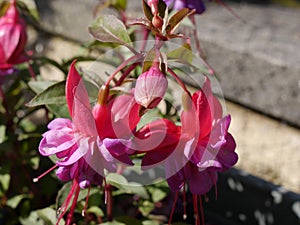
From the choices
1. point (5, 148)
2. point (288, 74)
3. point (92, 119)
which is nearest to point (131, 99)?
point (92, 119)

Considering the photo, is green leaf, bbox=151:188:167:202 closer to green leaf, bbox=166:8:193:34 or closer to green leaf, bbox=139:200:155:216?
green leaf, bbox=139:200:155:216

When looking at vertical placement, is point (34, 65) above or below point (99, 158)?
below

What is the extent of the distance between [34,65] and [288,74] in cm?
78

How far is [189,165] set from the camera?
0.70 meters

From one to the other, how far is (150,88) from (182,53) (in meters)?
0.16

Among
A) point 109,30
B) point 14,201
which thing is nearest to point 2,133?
point 14,201

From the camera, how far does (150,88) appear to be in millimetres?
Answer: 683

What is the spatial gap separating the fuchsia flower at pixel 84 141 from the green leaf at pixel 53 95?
0.08 m

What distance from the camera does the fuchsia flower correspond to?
2.24 feet

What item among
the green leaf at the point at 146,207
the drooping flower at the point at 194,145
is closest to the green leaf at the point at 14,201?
the green leaf at the point at 146,207

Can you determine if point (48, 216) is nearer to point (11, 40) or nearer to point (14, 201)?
point (14, 201)

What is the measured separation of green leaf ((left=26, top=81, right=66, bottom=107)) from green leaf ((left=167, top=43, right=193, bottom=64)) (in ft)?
0.48

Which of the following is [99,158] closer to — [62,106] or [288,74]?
[62,106]

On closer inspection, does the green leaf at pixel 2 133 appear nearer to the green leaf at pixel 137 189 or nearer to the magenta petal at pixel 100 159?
the green leaf at pixel 137 189
